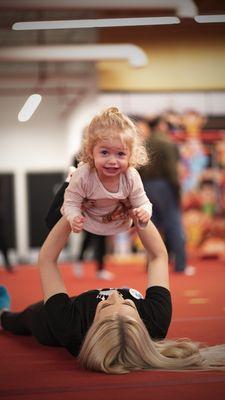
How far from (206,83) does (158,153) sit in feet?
9.48

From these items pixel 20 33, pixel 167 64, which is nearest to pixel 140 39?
pixel 167 64

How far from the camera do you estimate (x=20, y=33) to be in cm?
835

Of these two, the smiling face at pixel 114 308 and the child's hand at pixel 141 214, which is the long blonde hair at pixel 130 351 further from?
the child's hand at pixel 141 214

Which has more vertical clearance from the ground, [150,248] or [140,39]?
[140,39]

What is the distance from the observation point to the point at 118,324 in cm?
193

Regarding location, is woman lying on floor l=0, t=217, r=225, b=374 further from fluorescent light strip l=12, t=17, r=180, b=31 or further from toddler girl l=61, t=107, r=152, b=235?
fluorescent light strip l=12, t=17, r=180, b=31

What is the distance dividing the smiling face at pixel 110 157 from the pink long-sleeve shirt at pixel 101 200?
57mm

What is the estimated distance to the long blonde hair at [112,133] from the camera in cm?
231

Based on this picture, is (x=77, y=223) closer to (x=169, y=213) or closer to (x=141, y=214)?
(x=141, y=214)

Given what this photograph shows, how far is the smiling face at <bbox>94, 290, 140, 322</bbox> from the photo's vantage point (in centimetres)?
197

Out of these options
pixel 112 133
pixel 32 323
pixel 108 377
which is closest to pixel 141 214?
pixel 112 133

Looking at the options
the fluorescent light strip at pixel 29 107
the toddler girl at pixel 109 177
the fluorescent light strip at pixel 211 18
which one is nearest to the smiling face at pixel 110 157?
the toddler girl at pixel 109 177

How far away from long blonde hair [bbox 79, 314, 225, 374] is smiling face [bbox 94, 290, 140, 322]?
0.06ft

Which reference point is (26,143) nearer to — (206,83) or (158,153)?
(206,83)
